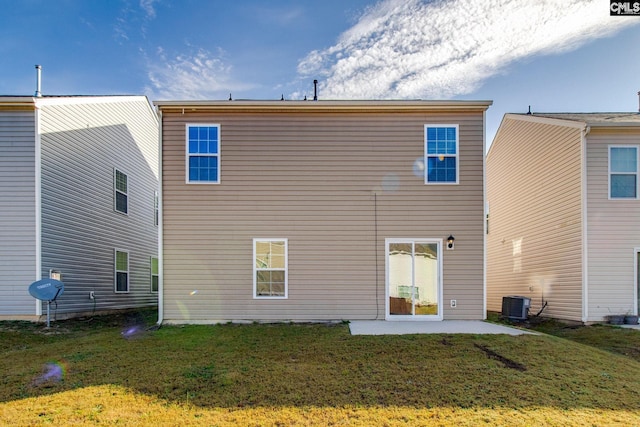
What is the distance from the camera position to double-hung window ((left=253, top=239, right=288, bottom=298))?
916 centimetres

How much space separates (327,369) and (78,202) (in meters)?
8.81

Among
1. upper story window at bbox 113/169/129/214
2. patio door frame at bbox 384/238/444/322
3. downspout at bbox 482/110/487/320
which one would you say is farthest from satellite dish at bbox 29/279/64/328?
downspout at bbox 482/110/487/320

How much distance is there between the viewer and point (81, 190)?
11039 mm

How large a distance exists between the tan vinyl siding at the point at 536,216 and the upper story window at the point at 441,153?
3594 millimetres

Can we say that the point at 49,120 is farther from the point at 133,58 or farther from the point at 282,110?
the point at 282,110

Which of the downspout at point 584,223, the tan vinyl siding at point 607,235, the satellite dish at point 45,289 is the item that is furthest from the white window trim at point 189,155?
the tan vinyl siding at point 607,235

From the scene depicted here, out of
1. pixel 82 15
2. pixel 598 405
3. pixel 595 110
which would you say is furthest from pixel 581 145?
pixel 82 15

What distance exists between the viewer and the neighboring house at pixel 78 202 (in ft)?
29.9

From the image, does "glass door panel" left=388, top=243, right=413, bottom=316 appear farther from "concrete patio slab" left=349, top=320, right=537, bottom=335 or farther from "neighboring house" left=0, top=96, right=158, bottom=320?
"neighboring house" left=0, top=96, right=158, bottom=320

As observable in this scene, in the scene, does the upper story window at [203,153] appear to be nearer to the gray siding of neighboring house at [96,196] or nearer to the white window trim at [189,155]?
the white window trim at [189,155]

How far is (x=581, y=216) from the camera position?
10094mm

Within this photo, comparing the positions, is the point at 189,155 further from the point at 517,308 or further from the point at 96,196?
the point at 517,308

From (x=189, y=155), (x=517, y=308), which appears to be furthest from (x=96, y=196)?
(x=517, y=308)

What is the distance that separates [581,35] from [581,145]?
10.6 ft
